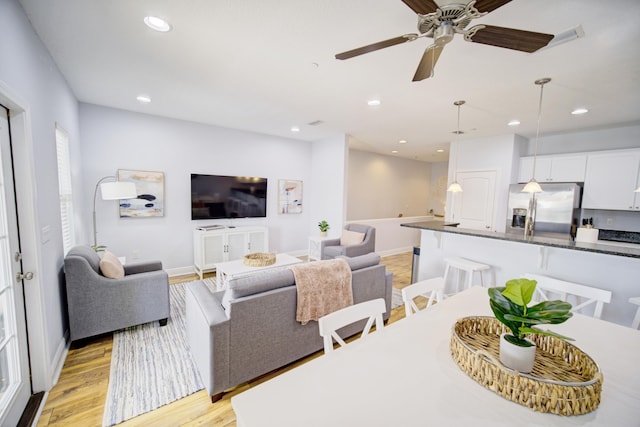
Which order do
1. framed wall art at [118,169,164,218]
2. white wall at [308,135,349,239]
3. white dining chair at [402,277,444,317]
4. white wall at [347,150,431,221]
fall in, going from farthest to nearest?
white wall at [347,150,431,221]
white wall at [308,135,349,239]
framed wall art at [118,169,164,218]
white dining chair at [402,277,444,317]

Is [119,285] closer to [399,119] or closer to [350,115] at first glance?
[350,115]

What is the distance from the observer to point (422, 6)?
124 centimetres

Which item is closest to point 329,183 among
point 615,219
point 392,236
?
point 392,236

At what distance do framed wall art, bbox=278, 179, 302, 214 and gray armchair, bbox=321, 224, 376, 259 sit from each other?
1268mm

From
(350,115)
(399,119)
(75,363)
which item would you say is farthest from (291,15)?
(75,363)

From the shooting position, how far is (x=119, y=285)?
8.21ft

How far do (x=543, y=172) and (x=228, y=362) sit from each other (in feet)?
18.8

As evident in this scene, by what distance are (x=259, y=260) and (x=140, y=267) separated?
1.39 m

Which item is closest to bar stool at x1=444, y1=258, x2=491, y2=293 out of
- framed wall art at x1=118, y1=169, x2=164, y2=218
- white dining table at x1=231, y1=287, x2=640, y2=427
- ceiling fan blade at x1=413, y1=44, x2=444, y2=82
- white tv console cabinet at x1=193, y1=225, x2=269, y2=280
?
white dining table at x1=231, y1=287, x2=640, y2=427

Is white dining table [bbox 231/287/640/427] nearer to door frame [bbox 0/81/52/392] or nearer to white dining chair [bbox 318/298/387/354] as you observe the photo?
white dining chair [bbox 318/298/387/354]

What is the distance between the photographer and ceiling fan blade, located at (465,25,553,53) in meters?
1.36

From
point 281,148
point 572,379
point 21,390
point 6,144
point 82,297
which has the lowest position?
point 21,390

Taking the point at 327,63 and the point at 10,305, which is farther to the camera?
the point at 327,63

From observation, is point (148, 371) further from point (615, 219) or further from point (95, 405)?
point (615, 219)
